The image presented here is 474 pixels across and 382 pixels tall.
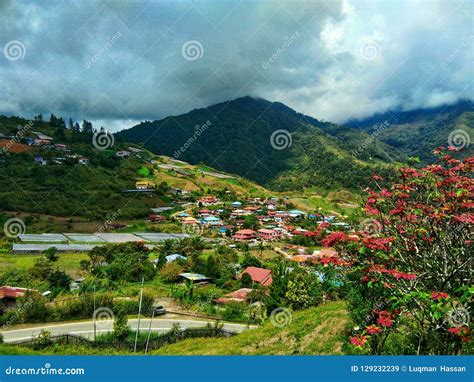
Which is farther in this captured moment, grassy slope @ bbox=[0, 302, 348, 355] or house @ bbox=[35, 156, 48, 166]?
house @ bbox=[35, 156, 48, 166]

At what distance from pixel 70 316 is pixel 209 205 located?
150 feet

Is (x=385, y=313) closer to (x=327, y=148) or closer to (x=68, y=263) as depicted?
(x=68, y=263)

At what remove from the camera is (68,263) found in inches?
1182

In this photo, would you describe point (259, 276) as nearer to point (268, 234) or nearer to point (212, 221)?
point (268, 234)

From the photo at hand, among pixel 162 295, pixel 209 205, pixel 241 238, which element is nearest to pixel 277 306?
pixel 162 295

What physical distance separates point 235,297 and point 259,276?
4.46 m

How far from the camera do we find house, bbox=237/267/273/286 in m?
26.0

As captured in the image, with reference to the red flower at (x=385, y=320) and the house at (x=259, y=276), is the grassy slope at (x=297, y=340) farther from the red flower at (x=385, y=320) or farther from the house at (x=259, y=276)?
the house at (x=259, y=276)

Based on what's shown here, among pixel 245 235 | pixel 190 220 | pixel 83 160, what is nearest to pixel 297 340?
pixel 245 235

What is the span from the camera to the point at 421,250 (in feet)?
16.2

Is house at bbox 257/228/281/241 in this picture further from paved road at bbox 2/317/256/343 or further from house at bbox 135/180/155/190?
house at bbox 135/180/155/190

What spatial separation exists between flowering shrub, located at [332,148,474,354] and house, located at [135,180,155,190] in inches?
2501

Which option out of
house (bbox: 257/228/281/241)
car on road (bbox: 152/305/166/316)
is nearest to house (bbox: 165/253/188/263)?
car on road (bbox: 152/305/166/316)

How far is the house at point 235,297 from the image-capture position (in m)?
22.3
